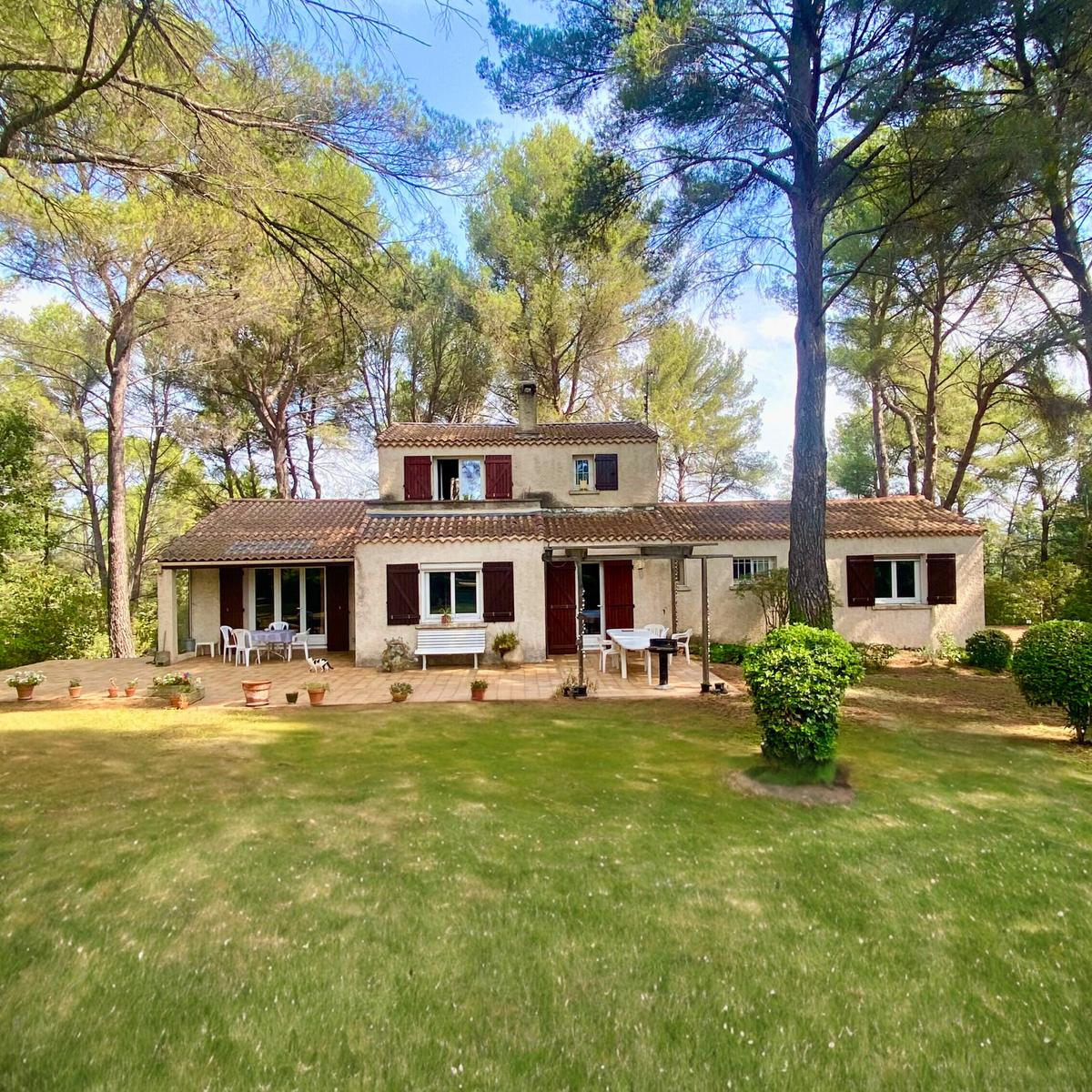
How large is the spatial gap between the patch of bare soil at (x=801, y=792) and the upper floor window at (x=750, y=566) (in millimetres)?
10536

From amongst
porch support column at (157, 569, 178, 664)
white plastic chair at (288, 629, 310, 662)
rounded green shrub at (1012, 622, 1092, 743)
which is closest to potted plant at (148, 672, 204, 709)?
white plastic chair at (288, 629, 310, 662)

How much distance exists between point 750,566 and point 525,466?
7292mm

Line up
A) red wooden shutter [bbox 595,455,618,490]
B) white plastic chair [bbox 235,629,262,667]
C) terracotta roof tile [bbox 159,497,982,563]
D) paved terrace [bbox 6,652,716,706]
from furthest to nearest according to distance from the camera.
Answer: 1. red wooden shutter [bbox 595,455,618,490]
2. terracotta roof tile [bbox 159,497,982,563]
3. white plastic chair [bbox 235,629,262,667]
4. paved terrace [bbox 6,652,716,706]

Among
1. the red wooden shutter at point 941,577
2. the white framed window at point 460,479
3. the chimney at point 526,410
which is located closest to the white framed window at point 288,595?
the white framed window at point 460,479

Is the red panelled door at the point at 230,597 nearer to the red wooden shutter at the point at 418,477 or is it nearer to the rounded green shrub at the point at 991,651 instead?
the red wooden shutter at the point at 418,477

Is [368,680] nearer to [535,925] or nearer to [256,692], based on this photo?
[256,692]

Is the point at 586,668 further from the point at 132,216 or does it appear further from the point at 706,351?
the point at 706,351

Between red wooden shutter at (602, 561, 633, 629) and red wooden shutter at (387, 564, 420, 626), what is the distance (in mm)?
4923

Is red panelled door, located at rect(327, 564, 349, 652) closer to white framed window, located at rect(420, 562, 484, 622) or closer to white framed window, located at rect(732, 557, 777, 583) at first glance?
white framed window, located at rect(420, 562, 484, 622)

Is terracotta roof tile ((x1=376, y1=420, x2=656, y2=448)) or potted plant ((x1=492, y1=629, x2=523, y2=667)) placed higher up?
terracotta roof tile ((x1=376, y1=420, x2=656, y2=448))

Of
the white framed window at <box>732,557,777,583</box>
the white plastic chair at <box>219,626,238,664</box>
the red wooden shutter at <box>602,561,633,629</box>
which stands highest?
the white framed window at <box>732,557,777,583</box>

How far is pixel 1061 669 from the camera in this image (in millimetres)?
7215

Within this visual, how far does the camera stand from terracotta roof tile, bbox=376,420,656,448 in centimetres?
1712

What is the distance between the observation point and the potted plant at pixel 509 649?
533 inches
